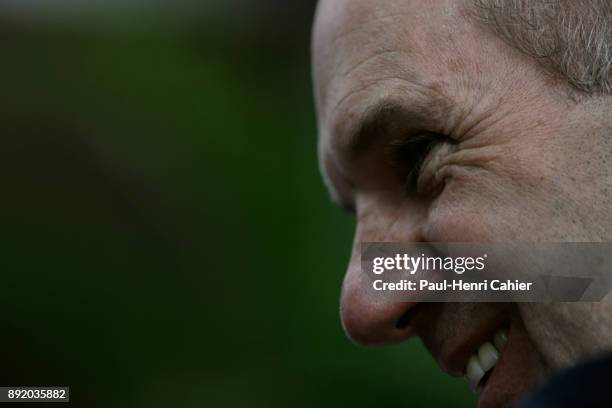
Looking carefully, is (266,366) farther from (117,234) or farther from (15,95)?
(15,95)

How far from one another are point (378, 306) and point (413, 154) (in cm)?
24

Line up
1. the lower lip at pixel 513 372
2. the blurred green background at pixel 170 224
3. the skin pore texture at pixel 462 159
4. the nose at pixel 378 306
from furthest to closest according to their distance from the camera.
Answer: the blurred green background at pixel 170 224 < the nose at pixel 378 306 < the lower lip at pixel 513 372 < the skin pore texture at pixel 462 159

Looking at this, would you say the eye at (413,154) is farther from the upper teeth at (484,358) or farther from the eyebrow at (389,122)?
the upper teeth at (484,358)

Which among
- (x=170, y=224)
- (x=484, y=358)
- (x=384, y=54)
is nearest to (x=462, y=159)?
(x=384, y=54)

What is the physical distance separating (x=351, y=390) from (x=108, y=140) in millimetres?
1546

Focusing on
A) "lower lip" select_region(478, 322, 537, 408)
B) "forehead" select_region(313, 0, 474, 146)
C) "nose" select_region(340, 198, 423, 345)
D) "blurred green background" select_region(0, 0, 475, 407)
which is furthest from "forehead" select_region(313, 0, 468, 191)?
"blurred green background" select_region(0, 0, 475, 407)

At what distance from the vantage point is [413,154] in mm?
1252

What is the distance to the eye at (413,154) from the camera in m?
1.22

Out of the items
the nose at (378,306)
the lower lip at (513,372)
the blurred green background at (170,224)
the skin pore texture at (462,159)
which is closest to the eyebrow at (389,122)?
the skin pore texture at (462,159)

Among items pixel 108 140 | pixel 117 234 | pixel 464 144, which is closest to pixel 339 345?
pixel 117 234

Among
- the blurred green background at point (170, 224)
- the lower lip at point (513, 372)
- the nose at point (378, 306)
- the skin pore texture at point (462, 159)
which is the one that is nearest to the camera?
the skin pore texture at point (462, 159)

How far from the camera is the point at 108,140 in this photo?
3.65 meters

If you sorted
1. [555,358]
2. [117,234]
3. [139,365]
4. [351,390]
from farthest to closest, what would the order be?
[117,234]
[351,390]
[139,365]
[555,358]

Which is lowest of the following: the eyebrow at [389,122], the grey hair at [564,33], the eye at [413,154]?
the eye at [413,154]
